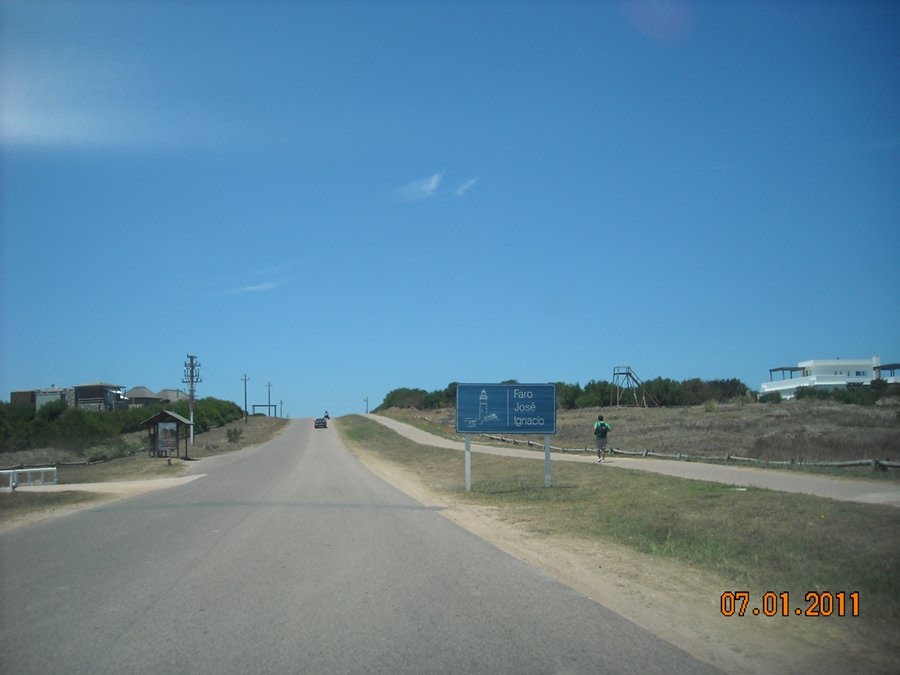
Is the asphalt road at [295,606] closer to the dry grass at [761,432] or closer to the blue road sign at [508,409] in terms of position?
the blue road sign at [508,409]

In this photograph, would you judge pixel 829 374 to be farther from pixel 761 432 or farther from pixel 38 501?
pixel 38 501

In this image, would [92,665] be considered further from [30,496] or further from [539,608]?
[30,496]

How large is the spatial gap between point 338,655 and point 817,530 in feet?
26.3

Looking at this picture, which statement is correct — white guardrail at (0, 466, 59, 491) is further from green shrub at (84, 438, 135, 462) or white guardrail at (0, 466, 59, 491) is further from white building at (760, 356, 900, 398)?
white building at (760, 356, 900, 398)

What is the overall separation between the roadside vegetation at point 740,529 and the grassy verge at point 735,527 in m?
0.02

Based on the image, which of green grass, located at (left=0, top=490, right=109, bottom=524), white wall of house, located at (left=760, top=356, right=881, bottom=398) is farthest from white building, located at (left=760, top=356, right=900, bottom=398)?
green grass, located at (left=0, top=490, right=109, bottom=524)

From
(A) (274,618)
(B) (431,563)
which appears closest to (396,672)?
(A) (274,618)

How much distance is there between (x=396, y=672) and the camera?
20.3 ft

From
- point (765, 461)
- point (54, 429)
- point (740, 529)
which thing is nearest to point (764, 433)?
point (765, 461)

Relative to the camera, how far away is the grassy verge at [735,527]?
9.09 metres

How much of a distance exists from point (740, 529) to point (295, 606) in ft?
24.3

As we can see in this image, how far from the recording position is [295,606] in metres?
8.52
